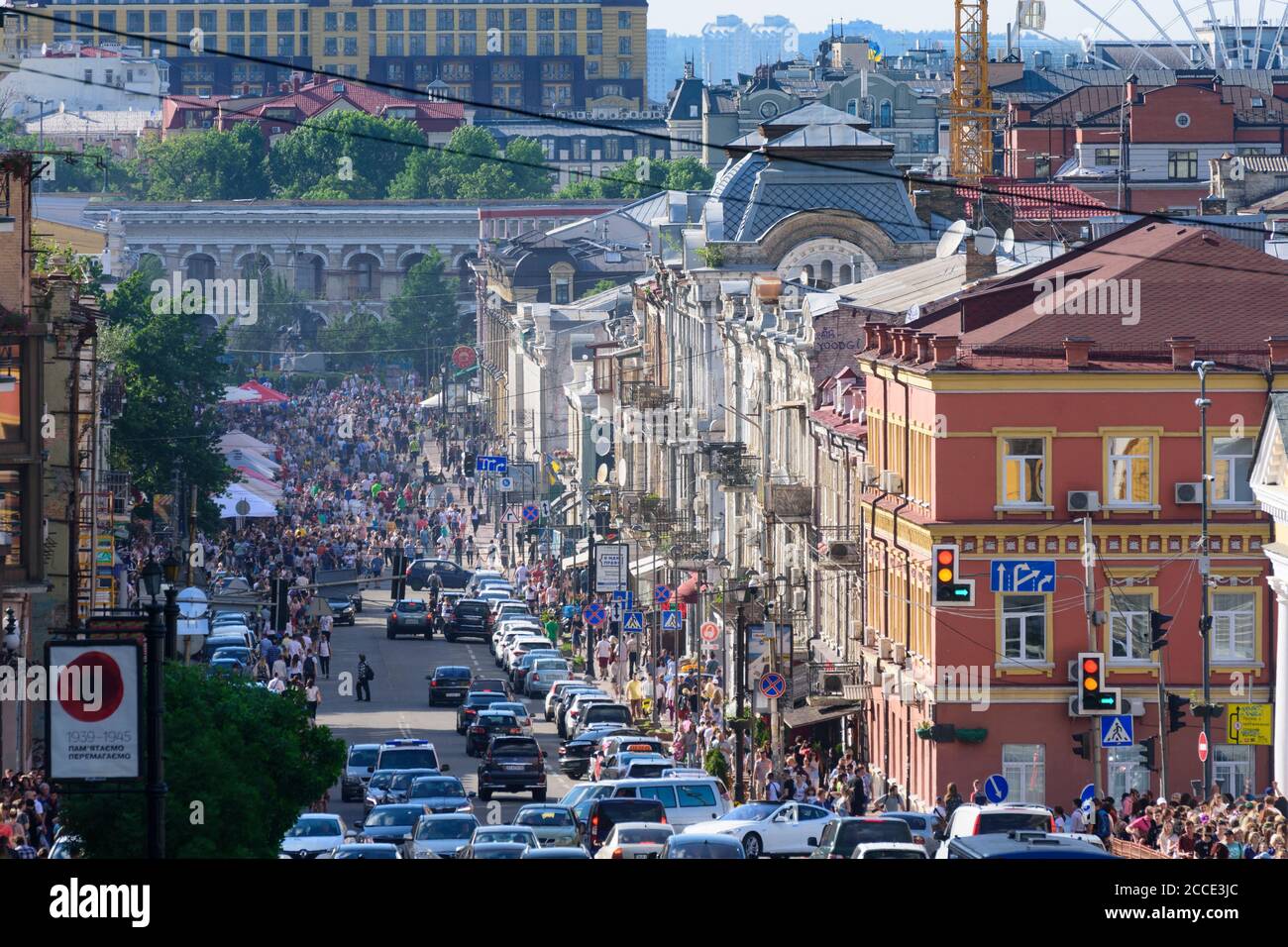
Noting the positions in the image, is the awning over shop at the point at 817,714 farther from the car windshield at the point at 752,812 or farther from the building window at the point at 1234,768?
the car windshield at the point at 752,812

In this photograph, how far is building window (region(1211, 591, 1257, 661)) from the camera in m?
45.3

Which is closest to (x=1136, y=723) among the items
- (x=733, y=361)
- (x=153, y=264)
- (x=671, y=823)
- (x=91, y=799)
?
(x=671, y=823)

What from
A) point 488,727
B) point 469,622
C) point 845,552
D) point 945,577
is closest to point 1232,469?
point 845,552

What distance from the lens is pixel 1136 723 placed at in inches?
1775

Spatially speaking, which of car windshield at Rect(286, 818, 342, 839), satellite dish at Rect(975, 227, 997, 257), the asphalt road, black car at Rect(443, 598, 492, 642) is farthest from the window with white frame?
black car at Rect(443, 598, 492, 642)

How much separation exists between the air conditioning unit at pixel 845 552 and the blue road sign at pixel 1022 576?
7.71 meters

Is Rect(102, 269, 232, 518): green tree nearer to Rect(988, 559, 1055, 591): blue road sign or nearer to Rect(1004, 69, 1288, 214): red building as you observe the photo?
Rect(1004, 69, 1288, 214): red building

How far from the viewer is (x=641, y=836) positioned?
34.2 m

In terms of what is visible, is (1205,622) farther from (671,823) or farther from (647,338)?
(647,338)

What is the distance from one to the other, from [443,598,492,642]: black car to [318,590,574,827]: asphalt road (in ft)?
1.11

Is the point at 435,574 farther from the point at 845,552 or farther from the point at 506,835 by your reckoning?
the point at 506,835

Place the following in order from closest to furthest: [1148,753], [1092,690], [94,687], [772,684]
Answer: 1. [94,687]
2. [1092,690]
3. [1148,753]
4. [772,684]

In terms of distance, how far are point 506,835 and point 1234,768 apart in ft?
49.7

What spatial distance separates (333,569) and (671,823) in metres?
44.7
